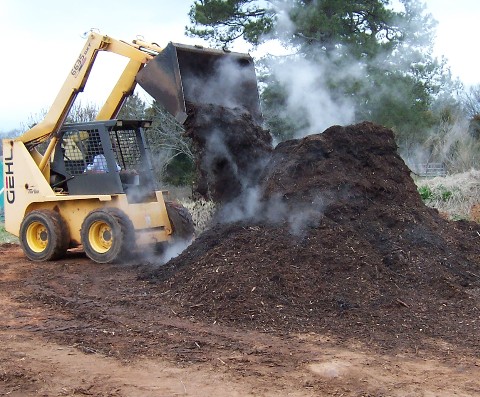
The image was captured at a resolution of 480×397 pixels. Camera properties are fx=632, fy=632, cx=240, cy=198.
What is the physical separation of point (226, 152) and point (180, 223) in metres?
1.81

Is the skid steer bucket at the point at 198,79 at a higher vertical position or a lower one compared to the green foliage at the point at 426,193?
higher

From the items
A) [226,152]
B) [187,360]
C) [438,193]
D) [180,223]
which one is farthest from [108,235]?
[438,193]

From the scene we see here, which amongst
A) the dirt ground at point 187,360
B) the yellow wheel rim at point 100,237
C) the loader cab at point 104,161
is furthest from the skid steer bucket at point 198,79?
the dirt ground at point 187,360

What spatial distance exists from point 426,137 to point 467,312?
18.5 meters

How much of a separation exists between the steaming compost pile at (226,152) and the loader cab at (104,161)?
1608mm

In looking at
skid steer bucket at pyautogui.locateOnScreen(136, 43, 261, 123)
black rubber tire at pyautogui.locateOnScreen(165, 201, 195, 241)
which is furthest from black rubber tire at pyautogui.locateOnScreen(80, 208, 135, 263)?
skid steer bucket at pyautogui.locateOnScreen(136, 43, 261, 123)

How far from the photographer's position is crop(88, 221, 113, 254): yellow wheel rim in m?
10.2

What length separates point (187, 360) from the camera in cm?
548

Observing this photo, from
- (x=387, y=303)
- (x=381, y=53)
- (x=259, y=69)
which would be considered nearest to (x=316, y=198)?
(x=387, y=303)

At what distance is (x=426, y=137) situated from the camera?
950 inches

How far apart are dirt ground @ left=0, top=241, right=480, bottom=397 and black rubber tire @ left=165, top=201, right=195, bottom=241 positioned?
3224 millimetres

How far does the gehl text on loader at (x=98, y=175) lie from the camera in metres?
10.0

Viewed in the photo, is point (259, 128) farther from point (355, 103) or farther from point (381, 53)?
point (381, 53)

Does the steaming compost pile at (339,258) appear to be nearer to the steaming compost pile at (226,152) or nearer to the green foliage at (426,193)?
the steaming compost pile at (226,152)
